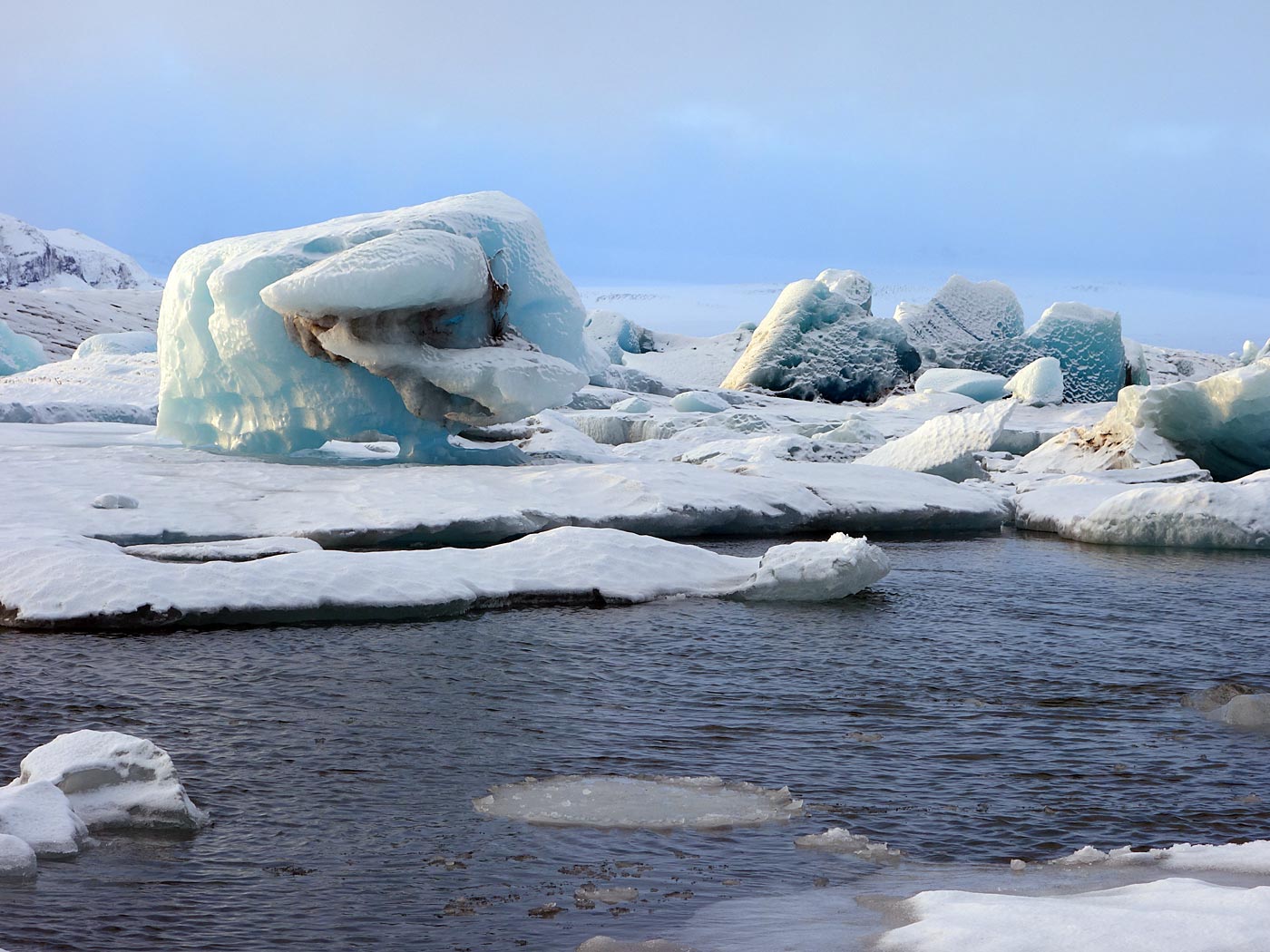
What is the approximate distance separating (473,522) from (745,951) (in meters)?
8.54

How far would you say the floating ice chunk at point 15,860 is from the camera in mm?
4309

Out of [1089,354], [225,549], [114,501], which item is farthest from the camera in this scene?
[1089,354]

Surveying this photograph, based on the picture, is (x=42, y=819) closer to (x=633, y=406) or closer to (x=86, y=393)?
(x=86, y=393)

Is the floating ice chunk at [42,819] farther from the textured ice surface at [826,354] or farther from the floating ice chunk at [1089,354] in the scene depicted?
the floating ice chunk at [1089,354]

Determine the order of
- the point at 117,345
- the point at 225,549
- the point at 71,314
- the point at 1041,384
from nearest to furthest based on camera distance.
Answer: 1. the point at 225,549
2. the point at 1041,384
3. the point at 117,345
4. the point at 71,314

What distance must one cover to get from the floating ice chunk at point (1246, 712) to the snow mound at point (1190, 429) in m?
11.5

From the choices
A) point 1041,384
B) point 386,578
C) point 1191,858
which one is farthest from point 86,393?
point 1191,858

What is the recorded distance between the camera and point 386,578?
30.3 feet

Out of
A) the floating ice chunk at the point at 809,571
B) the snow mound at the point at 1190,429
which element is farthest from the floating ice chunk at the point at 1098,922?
the snow mound at the point at 1190,429

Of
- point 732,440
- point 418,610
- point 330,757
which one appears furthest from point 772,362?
point 330,757

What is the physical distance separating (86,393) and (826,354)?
18955 millimetres

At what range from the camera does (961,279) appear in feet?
128

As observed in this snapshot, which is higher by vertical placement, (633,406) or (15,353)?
(15,353)

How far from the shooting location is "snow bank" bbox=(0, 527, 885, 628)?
846 centimetres
